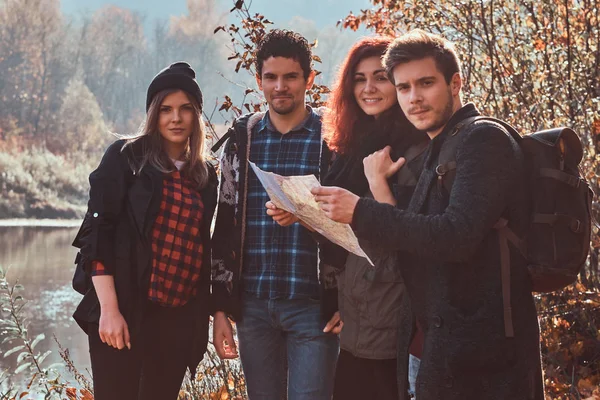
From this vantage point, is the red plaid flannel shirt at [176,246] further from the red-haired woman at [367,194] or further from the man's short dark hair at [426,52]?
the man's short dark hair at [426,52]

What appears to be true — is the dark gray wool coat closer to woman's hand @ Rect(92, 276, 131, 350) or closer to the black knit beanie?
woman's hand @ Rect(92, 276, 131, 350)

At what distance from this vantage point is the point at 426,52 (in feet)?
7.38

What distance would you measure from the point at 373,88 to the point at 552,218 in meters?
1.06

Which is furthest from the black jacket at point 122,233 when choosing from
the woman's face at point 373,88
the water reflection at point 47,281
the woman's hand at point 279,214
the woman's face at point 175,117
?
the water reflection at point 47,281

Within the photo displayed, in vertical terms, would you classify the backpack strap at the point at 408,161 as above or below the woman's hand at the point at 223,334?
above

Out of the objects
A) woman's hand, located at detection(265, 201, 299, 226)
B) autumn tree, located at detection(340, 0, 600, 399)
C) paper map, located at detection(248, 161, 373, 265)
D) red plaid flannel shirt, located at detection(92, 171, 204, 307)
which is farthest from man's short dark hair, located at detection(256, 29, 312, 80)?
autumn tree, located at detection(340, 0, 600, 399)

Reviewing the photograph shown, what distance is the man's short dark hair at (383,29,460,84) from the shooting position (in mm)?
2250

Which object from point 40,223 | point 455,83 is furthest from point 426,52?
point 40,223

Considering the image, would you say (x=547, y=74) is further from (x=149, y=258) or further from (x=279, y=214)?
(x=149, y=258)

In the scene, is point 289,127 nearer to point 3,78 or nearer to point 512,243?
point 512,243

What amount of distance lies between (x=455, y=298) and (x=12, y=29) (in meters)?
46.7

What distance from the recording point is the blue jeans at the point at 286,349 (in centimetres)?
313

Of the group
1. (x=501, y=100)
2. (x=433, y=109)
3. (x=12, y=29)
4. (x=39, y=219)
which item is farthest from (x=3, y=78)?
(x=433, y=109)

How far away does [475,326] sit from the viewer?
6.72 ft
